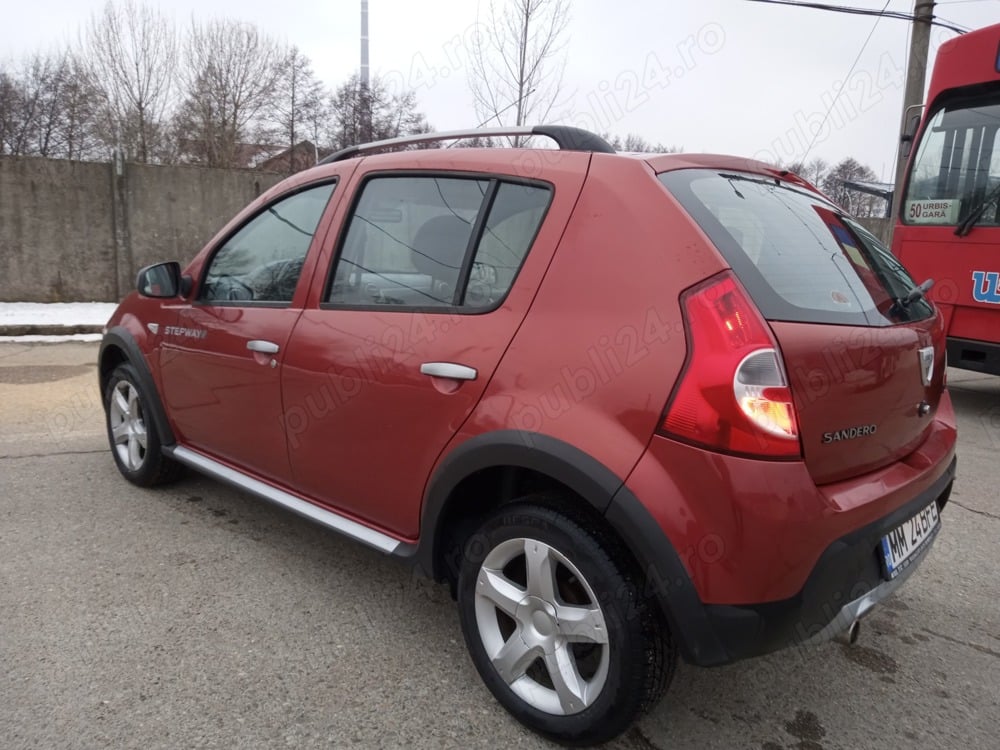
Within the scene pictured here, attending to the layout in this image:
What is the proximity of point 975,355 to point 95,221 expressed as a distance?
11917 mm

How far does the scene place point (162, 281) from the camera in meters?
3.31

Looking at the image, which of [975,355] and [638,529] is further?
[975,355]

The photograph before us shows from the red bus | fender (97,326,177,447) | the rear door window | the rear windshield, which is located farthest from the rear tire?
the red bus

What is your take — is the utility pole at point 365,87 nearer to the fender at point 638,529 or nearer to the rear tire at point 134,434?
the rear tire at point 134,434

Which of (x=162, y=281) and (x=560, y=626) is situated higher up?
(x=162, y=281)

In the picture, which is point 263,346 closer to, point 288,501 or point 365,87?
point 288,501

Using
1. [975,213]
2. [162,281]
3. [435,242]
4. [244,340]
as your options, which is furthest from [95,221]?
[975,213]

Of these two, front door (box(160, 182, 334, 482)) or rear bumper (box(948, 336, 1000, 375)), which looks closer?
front door (box(160, 182, 334, 482))

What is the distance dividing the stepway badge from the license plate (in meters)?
4.47

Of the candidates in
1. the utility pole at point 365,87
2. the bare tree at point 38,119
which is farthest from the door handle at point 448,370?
the bare tree at point 38,119

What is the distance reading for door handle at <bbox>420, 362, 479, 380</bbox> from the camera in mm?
2057

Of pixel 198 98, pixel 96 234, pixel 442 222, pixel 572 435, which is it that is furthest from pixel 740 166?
pixel 198 98

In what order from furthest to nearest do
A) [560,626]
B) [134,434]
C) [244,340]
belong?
[134,434]
[244,340]
[560,626]

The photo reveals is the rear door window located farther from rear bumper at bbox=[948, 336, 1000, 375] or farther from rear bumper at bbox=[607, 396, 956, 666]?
rear bumper at bbox=[948, 336, 1000, 375]
